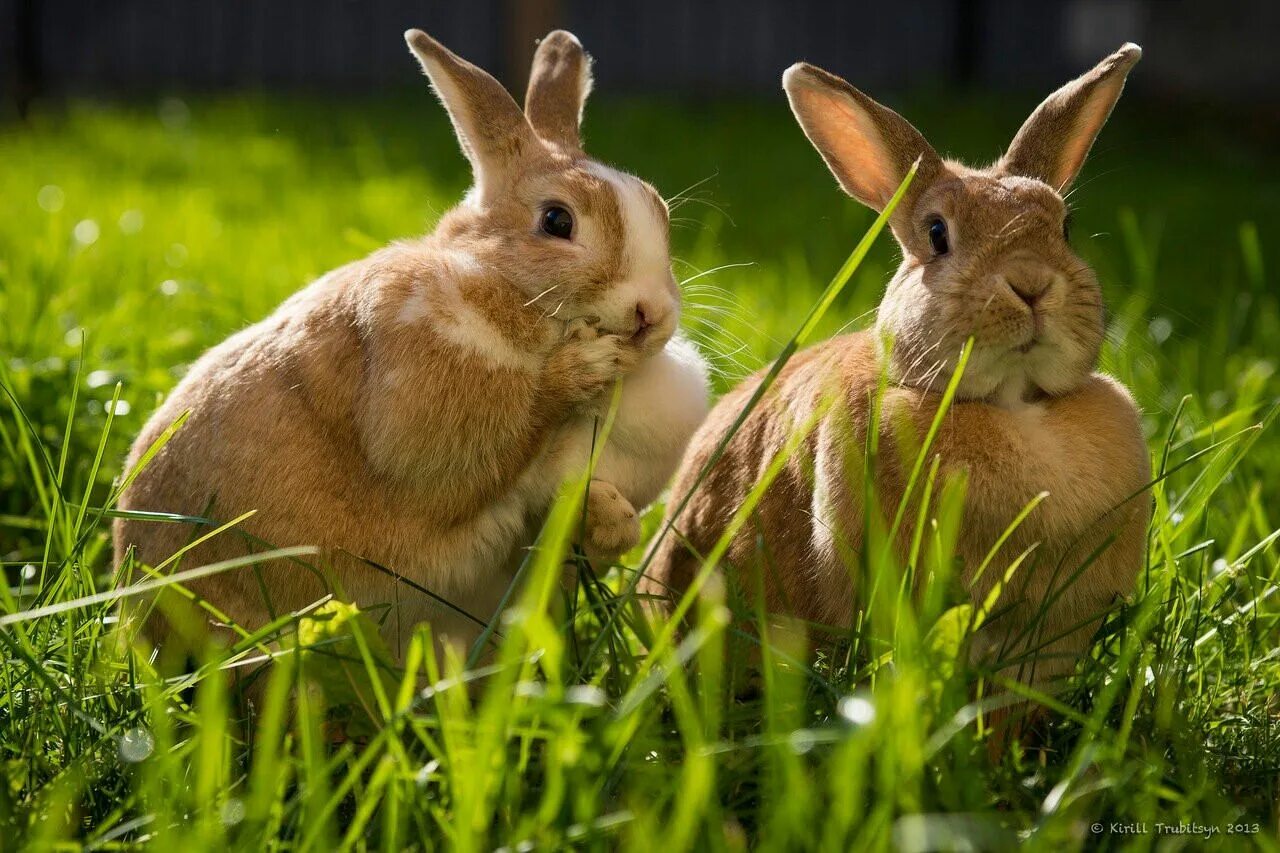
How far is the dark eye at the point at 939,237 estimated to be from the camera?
224 centimetres

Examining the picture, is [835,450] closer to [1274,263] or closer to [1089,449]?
[1089,449]

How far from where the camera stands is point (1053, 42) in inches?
535

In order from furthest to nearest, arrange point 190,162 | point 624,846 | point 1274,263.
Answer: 1. point 190,162
2. point 1274,263
3. point 624,846

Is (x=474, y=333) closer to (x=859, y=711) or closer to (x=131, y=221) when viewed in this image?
(x=859, y=711)

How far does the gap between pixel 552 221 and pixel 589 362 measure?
27cm

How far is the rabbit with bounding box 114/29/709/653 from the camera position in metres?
2.27

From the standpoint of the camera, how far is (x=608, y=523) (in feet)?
7.56

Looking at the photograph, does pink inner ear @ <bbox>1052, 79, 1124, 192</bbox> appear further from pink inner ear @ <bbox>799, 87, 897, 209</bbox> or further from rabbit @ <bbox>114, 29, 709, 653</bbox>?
rabbit @ <bbox>114, 29, 709, 653</bbox>

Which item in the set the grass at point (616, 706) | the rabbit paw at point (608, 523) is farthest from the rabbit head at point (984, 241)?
the rabbit paw at point (608, 523)

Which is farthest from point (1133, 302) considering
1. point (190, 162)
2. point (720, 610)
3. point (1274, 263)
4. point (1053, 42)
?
point (1053, 42)

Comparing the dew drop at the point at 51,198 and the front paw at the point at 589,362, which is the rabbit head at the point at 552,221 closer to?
the front paw at the point at 589,362

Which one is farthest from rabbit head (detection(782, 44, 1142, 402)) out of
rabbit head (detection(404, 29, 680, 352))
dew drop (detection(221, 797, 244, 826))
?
dew drop (detection(221, 797, 244, 826))

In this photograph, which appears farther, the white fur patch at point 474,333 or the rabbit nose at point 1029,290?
the white fur patch at point 474,333

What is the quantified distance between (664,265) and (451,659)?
0.97m
